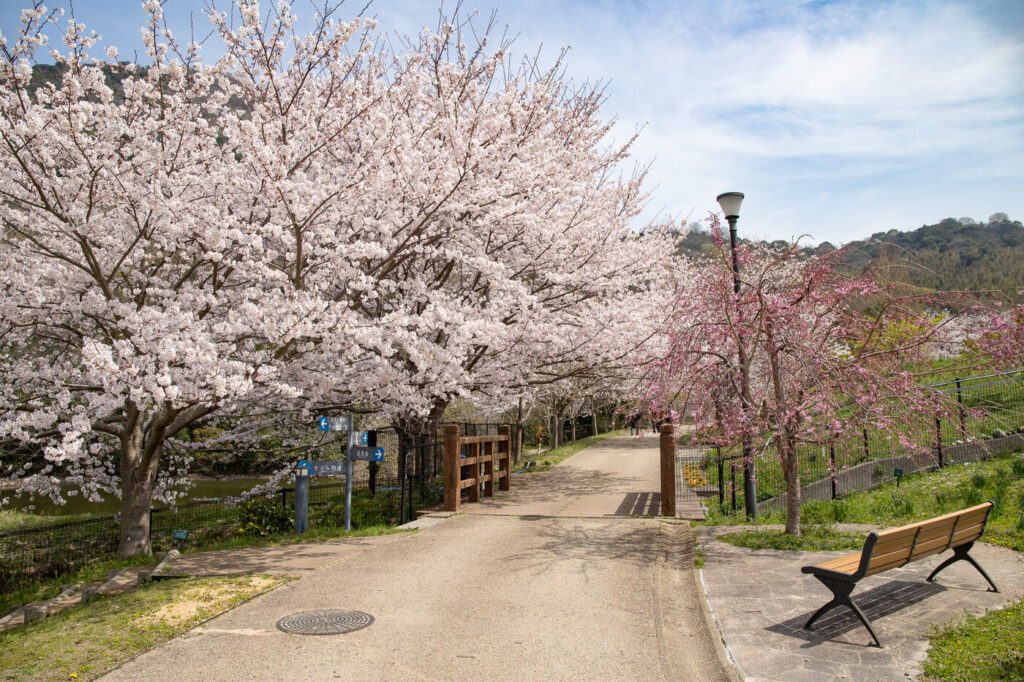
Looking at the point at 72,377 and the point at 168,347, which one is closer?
the point at 168,347

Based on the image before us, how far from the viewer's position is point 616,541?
8.98 meters

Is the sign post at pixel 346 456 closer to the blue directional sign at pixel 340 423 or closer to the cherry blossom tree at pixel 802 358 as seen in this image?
the blue directional sign at pixel 340 423

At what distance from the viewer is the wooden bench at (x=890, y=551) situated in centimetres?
489

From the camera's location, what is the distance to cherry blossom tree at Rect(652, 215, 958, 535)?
765cm

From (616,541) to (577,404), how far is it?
25.7m

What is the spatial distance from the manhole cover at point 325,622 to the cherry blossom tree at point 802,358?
195 inches

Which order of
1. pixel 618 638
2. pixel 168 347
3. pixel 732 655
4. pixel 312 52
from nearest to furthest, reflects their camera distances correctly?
pixel 732 655 → pixel 618 638 → pixel 168 347 → pixel 312 52

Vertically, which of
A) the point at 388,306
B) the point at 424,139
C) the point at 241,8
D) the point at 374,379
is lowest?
the point at 374,379

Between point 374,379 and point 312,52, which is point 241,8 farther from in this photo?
point 374,379

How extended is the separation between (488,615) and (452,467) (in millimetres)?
5733

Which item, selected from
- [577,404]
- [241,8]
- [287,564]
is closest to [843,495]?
[287,564]

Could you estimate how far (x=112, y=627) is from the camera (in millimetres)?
5559

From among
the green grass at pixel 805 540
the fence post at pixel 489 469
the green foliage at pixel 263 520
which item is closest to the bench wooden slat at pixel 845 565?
the green grass at pixel 805 540

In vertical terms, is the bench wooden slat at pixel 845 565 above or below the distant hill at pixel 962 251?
below
